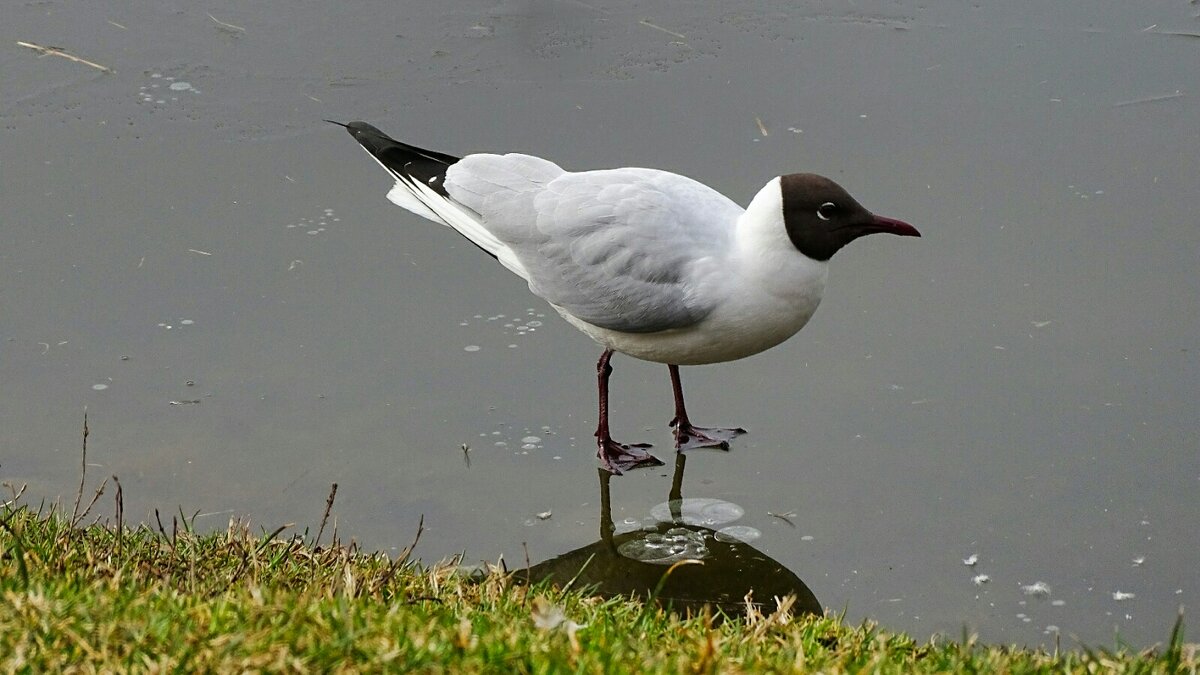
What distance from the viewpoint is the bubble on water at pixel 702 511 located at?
454 centimetres

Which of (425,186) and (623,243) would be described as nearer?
(623,243)

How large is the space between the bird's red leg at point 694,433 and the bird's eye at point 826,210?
79cm

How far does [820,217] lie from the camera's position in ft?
15.1

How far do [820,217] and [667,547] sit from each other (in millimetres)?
1136

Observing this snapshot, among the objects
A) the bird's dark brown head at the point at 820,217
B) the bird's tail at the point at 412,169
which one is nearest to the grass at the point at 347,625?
the bird's dark brown head at the point at 820,217

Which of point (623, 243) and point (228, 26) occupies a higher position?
point (228, 26)

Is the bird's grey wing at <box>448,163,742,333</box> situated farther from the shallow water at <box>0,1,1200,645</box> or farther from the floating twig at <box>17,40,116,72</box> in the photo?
the floating twig at <box>17,40,116,72</box>

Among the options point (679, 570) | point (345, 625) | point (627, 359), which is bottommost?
point (679, 570)

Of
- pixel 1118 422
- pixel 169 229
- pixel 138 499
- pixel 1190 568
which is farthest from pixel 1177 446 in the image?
pixel 169 229

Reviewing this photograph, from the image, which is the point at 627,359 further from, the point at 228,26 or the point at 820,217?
the point at 228,26

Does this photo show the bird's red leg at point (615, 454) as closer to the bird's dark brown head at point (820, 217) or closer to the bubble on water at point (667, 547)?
the bubble on water at point (667, 547)

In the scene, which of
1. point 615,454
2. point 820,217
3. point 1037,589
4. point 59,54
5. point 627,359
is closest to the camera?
point 1037,589

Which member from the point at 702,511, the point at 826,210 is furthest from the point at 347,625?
the point at 826,210

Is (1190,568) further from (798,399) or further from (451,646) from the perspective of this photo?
(451,646)
